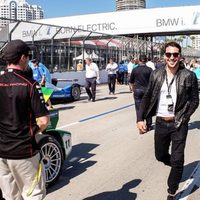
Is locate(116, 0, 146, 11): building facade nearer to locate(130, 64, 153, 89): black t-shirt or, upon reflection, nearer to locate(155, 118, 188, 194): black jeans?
locate(130, 64, 153, 89): black t-shirt

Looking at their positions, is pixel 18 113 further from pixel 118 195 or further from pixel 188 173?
pixel 188 173

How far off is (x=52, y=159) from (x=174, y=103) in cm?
184

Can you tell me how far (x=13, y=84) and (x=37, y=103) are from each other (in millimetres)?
239

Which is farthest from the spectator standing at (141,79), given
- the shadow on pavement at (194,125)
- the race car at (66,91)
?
the race car at (66,91)

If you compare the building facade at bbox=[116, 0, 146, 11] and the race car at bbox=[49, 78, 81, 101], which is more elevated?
the building facade at bbox=[116, 0, 146, 11]

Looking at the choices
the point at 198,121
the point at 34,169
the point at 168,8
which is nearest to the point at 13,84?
the point at 34,169

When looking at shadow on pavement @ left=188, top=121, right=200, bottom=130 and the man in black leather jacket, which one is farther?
shadow on pavement @ left=188, top=121, right=200, bottom=130

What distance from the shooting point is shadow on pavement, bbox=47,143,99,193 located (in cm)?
559

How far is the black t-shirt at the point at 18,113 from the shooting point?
326 centimetres

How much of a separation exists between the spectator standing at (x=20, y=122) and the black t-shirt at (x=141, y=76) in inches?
246

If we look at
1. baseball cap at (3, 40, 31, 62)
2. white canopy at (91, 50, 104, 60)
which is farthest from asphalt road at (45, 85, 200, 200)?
white canopy at (91, 50, 104, 60)

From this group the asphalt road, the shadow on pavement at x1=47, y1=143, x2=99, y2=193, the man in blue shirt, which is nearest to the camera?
the asphalt road

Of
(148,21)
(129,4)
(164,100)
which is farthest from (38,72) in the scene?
(129,4)

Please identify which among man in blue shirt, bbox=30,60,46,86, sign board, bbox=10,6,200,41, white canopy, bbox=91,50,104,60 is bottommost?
man in blue shirt, bbox=30,60,46,86
